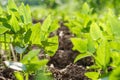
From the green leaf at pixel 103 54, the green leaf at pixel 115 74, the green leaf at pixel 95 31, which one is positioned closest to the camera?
the green leaf at pixel 115 74

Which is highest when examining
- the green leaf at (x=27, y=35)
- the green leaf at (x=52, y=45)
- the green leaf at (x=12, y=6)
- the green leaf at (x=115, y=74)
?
the green leaf at (x=12, y=6)

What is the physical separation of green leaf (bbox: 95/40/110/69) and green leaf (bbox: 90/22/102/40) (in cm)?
21

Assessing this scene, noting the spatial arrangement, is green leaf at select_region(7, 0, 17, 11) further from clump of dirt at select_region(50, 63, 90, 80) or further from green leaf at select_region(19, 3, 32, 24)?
clump of dirt at select_region(50, 63, 90, 80)

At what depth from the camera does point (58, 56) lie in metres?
1.96

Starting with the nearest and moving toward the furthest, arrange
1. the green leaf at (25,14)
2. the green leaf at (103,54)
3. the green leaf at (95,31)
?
the green leaf at (103,54) < the green leaf at (95,31) < the green leaf at (25,14)

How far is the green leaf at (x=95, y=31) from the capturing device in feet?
4.09

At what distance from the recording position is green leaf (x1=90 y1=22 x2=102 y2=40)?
1247mm

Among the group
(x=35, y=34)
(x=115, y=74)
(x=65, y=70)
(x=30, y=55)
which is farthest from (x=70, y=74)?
(x=115, y=74)

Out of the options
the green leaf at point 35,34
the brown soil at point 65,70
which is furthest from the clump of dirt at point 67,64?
the green leaf at point 35,34

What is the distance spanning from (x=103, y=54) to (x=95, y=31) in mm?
237

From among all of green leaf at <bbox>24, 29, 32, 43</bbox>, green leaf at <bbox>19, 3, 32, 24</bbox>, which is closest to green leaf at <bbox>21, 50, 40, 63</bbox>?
green leaf at <bbox>24, 29, 32, 43</bbox>

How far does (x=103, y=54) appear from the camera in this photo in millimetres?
1033

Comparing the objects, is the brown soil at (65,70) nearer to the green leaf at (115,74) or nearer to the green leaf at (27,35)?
the green leaf at (27,35)

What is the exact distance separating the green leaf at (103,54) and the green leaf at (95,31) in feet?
0.68
